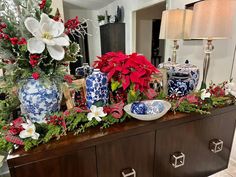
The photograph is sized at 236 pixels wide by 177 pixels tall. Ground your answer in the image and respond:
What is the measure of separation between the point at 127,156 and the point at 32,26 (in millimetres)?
561

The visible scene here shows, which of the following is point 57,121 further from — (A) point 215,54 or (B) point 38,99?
(A) point 215,54

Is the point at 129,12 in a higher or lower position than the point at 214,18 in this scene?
higher

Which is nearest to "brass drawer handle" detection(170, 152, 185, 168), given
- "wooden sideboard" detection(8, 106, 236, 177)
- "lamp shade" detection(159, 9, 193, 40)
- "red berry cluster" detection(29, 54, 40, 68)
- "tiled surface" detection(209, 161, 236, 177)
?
"wooden sideboard" detection(8, 106, 236, 177)

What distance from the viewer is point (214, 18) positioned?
36.5 inches

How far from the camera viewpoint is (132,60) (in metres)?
0.65

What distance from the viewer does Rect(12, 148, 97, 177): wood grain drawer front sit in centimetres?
51

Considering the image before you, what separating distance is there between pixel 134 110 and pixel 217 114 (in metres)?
0.44

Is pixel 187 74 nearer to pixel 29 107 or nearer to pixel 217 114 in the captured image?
pixel 217 114

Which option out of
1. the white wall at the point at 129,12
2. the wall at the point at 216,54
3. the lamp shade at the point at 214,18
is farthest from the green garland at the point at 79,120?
the white wall at the point at 129,12

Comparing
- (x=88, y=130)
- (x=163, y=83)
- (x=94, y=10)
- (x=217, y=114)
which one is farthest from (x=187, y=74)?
(x=94, y=10)

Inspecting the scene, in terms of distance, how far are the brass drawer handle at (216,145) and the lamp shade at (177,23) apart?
0.84 meters

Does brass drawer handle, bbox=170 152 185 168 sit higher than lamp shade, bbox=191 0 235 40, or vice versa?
lamp shade, bbox=191 0 235 40

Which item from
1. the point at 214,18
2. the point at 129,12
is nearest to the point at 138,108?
the point at 214,18

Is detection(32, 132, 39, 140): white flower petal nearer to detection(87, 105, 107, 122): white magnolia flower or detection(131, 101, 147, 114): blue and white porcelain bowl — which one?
detection(87, 105, 107, 122): white magnolia flower
